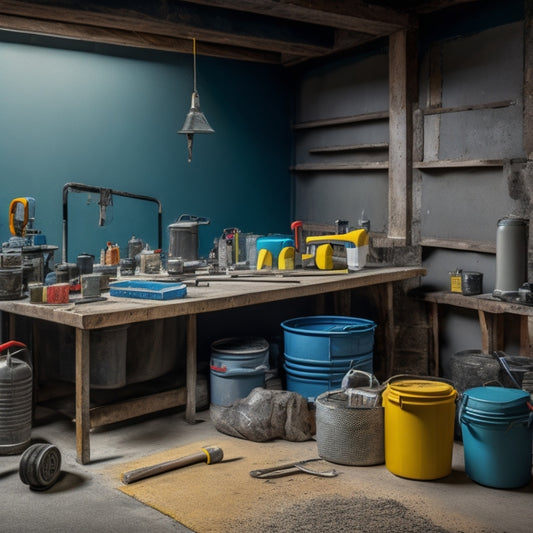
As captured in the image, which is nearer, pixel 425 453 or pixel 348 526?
pixel 348 526

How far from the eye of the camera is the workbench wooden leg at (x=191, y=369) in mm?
4586

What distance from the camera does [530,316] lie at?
4906 millimetres

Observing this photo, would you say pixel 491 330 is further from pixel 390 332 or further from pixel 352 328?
pixel 352 328

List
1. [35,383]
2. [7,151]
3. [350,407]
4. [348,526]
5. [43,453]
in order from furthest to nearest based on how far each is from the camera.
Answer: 1. [7,151]
2. [35,383]
3. [350,407]
4. [43,453]
5. [348,526]

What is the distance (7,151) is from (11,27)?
920 millimetres

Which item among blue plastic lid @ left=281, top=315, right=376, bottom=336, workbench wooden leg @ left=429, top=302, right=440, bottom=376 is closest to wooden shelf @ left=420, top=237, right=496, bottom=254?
workbench wooden leg @ left=429, top=302, right=440, bottom=376

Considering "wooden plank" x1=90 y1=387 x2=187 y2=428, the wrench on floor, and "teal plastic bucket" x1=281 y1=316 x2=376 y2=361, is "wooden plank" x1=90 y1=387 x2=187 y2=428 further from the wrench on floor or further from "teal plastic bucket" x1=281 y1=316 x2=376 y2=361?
the wrench on floor

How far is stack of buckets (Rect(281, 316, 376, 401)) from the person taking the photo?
4621mm

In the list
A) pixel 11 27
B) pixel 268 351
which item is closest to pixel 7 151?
pixel 11 27

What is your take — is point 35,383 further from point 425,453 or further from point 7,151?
point 425,453

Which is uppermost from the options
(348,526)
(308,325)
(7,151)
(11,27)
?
(11,27)

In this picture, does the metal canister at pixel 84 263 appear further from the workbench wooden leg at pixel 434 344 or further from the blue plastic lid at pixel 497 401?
the workbench wooden leg at pixel 434 344

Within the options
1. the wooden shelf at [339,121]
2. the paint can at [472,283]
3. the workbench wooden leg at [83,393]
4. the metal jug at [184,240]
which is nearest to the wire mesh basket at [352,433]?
the workbench wooden leg at [83,393]

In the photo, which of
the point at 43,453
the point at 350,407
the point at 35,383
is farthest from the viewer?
the point at 35,383
